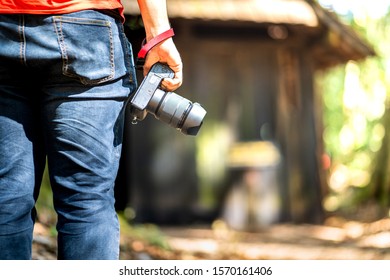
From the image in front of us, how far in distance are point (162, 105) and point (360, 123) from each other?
19.7 metres

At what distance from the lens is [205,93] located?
8.67 metres

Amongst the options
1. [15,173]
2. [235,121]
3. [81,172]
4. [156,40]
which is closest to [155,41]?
[156,40]

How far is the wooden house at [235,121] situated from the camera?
336 inches

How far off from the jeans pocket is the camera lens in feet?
0.67

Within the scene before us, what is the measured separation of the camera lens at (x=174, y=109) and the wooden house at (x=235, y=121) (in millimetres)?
5998

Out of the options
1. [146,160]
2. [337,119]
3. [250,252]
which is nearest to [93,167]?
[250,252]

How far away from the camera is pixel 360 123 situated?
21.2 metres

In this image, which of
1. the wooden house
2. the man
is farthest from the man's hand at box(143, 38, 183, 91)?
the wooden house

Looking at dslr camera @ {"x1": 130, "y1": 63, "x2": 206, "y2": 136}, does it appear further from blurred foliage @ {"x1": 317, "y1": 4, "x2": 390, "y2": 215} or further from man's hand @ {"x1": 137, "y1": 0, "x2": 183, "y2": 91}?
blurred foliage @ {"x1": 317, "y1": 4, "x2": 390, "y2": 215}

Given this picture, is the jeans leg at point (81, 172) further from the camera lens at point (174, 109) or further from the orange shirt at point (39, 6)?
the orange shirt at point (39, 6)

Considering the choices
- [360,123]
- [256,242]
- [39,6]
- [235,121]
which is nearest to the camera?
[39,6]

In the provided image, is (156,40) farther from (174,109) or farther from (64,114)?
(64,114)

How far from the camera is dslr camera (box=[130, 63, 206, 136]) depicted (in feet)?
7.17
